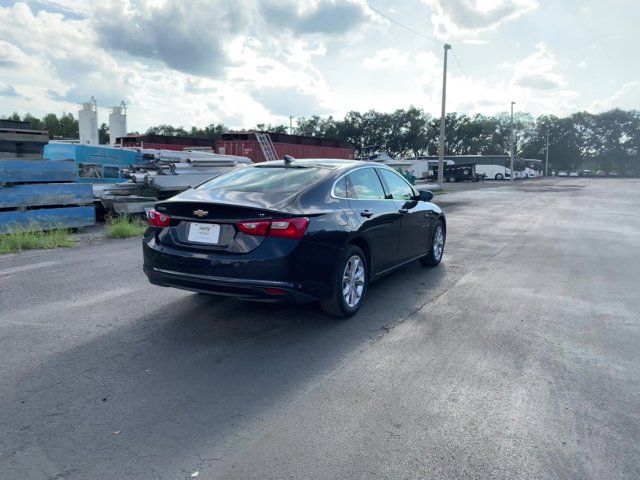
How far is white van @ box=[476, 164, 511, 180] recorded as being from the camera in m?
67.4

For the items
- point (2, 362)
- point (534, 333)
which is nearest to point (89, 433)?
point (2, 362)

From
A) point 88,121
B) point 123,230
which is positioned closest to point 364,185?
point 123,230

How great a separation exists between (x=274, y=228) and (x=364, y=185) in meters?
1.77

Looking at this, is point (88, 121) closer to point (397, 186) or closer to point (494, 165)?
point (397, 186)

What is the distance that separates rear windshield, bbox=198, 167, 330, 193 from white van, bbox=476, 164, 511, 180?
66.5 meters

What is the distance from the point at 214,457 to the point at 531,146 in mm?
123392

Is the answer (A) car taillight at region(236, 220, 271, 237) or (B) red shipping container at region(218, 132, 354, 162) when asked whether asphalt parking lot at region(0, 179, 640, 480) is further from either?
(B) red shipping container at region(218, 132, 354, 162)

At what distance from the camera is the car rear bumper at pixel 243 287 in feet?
13.8

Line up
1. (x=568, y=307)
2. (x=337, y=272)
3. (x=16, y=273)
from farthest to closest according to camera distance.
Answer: (x=16, y=273) → (x=568, y=307) → (x=337, y=272)

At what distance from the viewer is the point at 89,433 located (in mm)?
2896

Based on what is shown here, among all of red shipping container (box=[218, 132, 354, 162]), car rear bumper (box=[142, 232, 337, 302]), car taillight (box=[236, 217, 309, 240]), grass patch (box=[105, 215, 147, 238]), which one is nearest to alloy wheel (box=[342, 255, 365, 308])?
car rear bumper (box=[142, 232, 337, 302])

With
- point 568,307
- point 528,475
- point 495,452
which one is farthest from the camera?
point 568,307

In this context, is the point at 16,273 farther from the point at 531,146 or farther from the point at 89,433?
the point at 531,146

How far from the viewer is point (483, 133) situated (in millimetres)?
100562
